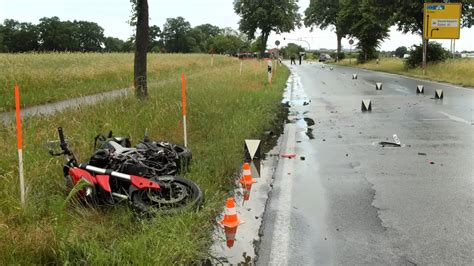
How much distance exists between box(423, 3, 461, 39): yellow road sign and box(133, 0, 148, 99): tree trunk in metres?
24.1

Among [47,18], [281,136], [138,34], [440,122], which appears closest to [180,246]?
[281,136]

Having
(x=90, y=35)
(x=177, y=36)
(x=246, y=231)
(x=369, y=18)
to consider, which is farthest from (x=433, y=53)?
(x=177, y=36)

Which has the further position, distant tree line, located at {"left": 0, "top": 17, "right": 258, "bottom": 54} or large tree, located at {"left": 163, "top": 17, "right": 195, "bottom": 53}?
large tree, located at {"left": 163, "top": 17, "right": 195, "bottom": 53}

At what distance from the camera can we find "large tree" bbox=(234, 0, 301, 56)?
65938 mm

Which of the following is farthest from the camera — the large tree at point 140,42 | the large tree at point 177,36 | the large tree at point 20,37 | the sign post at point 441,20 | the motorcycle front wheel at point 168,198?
the large tree at point 177,36

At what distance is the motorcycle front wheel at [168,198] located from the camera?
4.24 metres

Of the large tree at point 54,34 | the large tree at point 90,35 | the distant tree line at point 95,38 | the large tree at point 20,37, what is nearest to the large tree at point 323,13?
the distant tree line at point 95,38

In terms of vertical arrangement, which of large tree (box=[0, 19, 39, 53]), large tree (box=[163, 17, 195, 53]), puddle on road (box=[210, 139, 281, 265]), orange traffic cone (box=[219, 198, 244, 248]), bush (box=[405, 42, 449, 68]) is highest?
large tree (box=[163, 17, 195, 53])

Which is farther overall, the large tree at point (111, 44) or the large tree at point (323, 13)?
the large tree at point (111, 44)

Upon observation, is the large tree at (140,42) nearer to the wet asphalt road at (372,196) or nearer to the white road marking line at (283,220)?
the wet asphalt road at (372,196)

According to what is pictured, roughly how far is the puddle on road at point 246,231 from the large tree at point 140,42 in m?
5.21

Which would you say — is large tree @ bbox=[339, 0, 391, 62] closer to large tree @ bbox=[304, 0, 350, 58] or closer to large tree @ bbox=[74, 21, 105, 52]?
large tree @ bbox=[304, 0, 350, 58]

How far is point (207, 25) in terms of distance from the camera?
17275cm

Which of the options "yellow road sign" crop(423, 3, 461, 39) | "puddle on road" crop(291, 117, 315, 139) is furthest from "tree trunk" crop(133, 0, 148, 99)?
"yellow road sign" crop(423, 3, 461, 39)
